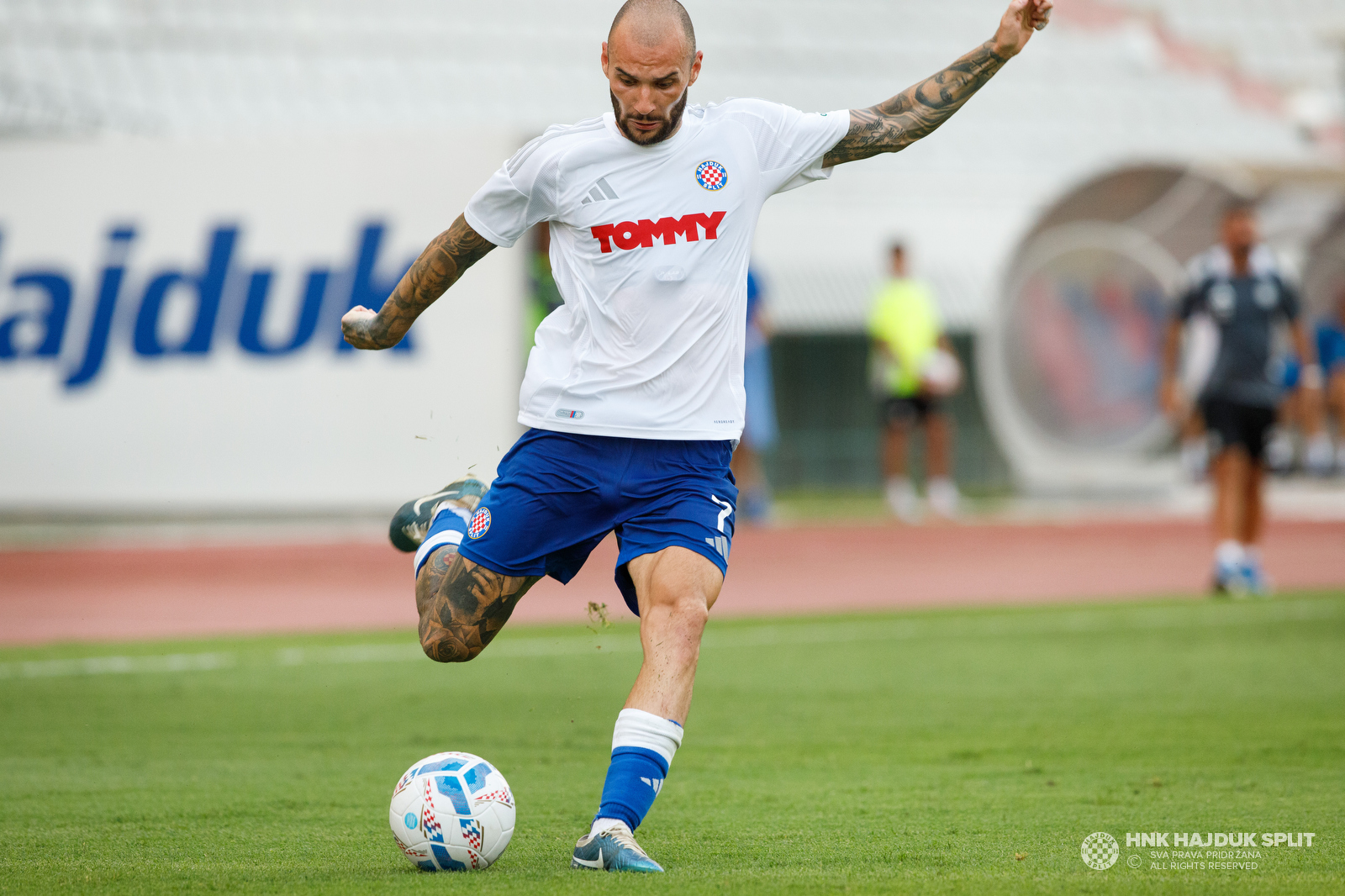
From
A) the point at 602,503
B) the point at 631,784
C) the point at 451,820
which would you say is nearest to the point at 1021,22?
the point at 602,503

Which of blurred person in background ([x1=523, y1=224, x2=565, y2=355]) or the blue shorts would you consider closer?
the blue shorts

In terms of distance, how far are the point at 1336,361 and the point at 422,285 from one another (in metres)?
20.0

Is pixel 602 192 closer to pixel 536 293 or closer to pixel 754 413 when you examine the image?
pixel 536 293

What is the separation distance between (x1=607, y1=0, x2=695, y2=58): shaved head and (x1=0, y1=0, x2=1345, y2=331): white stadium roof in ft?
53.8

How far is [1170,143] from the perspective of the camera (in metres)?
31.4

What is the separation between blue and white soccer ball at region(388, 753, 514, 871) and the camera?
4008 mm

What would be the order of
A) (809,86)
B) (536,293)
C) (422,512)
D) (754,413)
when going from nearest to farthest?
1. (422,512)
2. (536,293)
3. (754,413)
4. (809,86)

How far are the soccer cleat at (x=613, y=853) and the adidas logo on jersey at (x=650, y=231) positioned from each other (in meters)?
1.52

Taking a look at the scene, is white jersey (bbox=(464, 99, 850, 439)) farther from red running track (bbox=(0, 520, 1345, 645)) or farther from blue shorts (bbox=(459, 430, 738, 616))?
red running track (bbox=(0, 520, 1345, 645))

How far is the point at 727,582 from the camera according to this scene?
1223cm

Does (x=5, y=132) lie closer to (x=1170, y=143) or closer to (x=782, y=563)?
(x=782, y=563)

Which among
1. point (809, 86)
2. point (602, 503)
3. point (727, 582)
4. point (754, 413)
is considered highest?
point (809, 86)

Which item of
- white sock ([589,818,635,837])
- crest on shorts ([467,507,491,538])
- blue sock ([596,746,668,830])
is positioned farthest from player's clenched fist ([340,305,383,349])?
white sock ([589,818,635,837])

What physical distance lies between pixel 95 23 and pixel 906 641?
69.8 ft
